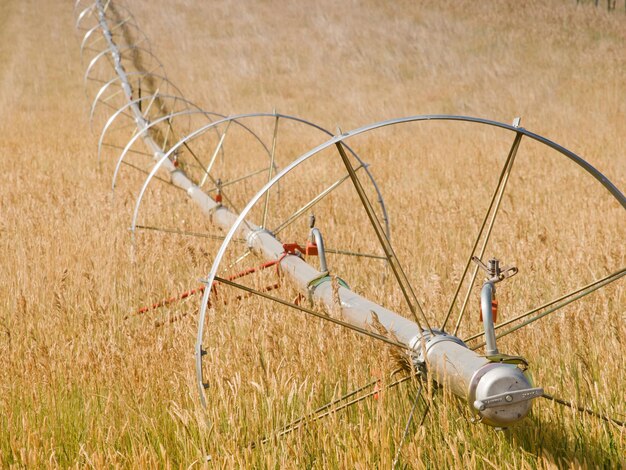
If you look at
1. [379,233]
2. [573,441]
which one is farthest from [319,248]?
[573,441]

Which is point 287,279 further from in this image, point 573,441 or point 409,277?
point 573,441

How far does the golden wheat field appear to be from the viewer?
8.27 ft

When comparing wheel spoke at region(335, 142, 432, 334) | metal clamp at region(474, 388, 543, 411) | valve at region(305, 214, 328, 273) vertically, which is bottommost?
metal clamp at region(474, 388, 543, 411)

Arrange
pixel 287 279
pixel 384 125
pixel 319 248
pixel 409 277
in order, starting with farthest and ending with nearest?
pixel 409 277 → pixel 287 279 → pixel 319 248 → pixel 384 125

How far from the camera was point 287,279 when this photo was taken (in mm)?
4164

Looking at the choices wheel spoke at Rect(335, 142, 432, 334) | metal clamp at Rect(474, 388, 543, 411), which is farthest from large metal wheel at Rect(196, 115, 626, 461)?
metal clamp at Rect(474, 388, 543, 411)

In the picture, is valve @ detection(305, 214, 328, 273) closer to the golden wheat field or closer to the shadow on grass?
the golden wheat field

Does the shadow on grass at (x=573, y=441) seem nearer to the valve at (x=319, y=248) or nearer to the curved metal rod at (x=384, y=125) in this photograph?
the curved metal rod at (x=384, y=125)

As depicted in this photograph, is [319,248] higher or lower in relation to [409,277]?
lower

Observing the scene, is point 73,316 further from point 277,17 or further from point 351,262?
point 277,17

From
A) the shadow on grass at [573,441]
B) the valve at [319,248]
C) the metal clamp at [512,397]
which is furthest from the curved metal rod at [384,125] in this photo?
the valve at [319,248]

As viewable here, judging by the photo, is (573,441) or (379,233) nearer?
(379,233)

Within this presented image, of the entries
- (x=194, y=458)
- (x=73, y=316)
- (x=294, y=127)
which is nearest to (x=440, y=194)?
(x=73, y=316)

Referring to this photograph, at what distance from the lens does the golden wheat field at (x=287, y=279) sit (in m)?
2.52
